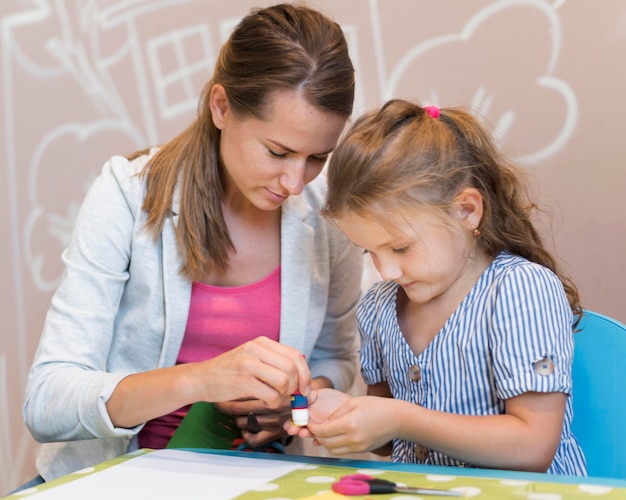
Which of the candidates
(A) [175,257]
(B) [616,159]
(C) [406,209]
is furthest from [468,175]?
(B) [616,159]

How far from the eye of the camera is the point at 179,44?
71.6 inches

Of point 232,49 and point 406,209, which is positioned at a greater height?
point 232,49

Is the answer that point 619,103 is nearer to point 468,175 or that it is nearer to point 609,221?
point 609,221

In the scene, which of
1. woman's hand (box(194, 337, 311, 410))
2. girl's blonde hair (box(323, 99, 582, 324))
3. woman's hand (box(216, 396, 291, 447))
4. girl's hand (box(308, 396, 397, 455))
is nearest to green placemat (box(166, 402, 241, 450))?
woman's hand (box(216, 396, 291, 447))

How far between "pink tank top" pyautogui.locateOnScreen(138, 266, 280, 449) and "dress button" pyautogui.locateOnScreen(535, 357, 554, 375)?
525 millimetres

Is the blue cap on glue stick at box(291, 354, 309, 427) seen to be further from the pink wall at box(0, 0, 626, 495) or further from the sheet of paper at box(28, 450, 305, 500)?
the pink wall at box(0, 0, 626, 495)

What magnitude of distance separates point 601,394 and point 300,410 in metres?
0.41

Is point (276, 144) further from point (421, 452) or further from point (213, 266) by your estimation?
point (421, 452)

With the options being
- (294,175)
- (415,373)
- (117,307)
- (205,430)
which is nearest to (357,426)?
(415,373)

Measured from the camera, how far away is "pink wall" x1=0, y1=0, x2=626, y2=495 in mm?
1586

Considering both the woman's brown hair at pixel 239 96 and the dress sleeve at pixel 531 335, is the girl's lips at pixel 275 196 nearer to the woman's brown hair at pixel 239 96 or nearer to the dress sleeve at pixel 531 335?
the woman's brown hair at pixel 239 96

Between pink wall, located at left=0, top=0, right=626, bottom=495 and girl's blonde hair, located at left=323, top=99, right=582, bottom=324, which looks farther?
pink wall, located at left=0, top=0, right=626, bottom=495

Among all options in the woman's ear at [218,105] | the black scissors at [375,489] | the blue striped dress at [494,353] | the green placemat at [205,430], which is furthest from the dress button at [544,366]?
the woman's ear at [218,105]

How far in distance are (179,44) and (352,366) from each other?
835mm
